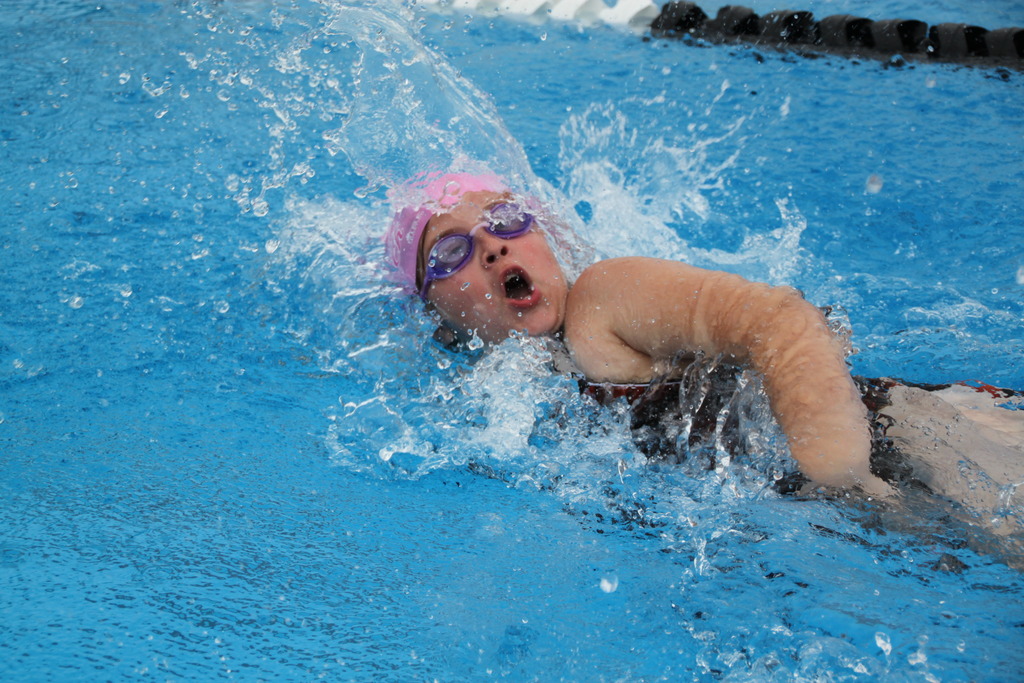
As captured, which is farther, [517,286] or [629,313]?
[517,286]

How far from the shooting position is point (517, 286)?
229 cm

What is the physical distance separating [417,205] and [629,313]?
0.90 m

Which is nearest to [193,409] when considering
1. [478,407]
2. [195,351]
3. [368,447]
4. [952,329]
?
[195,351]

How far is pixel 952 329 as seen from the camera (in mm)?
2963

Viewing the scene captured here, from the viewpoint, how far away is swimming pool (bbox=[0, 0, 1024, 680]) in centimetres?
158

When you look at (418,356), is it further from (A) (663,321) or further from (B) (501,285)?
(A) (663,321)

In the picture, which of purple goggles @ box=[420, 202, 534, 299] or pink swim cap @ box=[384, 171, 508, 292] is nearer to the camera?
purple goggles @ box=[420, 202, 534, 299]

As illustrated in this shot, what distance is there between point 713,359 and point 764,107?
10.3 ft

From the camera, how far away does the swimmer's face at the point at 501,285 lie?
2244 millimetres

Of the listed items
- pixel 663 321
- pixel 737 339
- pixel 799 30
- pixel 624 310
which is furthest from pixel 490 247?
pixel 799 30

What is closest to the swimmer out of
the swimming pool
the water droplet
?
the swimming pool

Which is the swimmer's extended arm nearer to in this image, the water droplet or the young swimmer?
the young swimmer

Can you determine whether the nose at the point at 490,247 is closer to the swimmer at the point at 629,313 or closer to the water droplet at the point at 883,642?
the swimmer at the point at 629,313

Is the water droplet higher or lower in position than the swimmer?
lower
